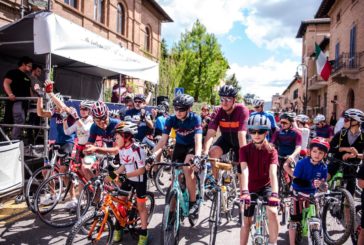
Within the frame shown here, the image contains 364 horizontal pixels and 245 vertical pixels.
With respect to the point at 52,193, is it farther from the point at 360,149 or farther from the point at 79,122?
the point at 360,149

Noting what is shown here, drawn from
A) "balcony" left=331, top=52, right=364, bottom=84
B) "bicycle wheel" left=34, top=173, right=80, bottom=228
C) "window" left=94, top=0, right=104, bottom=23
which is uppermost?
"window" left=94, top=0, right=104, bottom=23

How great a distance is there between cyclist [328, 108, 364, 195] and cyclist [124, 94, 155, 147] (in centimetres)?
425

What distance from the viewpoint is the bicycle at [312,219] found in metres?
3.57

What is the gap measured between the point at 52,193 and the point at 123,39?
61.2 ft

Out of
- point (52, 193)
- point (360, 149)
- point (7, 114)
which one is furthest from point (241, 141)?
point (7, 114)

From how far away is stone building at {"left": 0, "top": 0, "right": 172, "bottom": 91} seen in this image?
494 inches

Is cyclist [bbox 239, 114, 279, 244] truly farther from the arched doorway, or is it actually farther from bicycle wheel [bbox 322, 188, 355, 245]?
the arched doorway

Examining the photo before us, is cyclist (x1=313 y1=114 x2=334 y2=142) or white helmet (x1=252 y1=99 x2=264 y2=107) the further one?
cyclist (x1=313 y1=114 x2=334 y2=142)

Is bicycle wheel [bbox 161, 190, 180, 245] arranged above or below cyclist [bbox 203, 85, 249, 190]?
below

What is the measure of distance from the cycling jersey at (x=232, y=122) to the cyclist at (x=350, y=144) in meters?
1.77

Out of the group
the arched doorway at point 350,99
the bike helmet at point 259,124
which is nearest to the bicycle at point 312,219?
the bike helmet at point 259,124

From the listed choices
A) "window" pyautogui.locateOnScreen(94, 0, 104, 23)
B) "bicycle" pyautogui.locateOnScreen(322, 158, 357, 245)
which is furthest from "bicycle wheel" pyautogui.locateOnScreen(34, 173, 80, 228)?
"window" pyautogui.locateOnScreen(94, 0, 104, 23)

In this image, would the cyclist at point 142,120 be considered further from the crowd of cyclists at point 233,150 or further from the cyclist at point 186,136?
the cyclist at point 186,136

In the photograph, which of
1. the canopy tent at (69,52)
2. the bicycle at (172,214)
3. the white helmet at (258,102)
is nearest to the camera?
the bicycle at (172,214)
